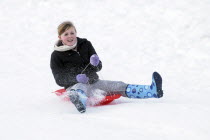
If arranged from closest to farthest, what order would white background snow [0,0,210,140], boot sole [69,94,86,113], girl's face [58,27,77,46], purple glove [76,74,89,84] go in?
1. white background snow [0,0,210,140]
2. boot sole [69,94,86,113]
3. purple glove [76,74,89,84]
4. girl's face [58,27,77,46]

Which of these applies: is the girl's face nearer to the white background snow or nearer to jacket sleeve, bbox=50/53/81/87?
jacket sleeve, bbox=50/53/81/87

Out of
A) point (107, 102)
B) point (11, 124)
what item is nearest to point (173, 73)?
point (107, 102)

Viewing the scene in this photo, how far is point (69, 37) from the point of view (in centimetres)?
429

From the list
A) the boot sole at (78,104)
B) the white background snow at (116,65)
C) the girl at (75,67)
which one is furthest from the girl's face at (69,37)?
the boot sole at (78,104)

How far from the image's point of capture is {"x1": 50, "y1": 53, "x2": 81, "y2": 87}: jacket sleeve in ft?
13.7

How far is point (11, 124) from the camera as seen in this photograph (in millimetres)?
2703

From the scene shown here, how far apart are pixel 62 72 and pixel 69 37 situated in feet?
1.35

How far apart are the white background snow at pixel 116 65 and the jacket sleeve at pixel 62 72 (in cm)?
26

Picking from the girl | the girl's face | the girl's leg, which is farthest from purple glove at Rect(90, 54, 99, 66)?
the girl's face

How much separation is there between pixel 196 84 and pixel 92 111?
72.6 inches

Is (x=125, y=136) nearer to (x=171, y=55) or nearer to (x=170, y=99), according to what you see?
(x=170, y=99)

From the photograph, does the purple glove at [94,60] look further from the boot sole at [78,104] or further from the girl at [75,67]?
the boot sole at [78,104]

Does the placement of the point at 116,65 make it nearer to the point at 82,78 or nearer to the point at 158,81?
the point at 82,78

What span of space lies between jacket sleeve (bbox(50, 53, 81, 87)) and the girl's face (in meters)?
0.20
